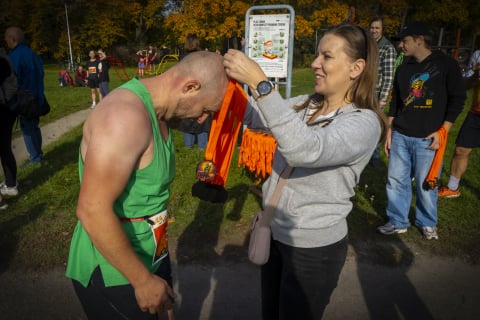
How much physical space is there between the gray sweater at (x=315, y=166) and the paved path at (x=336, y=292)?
1363mm

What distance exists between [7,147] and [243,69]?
4660mm

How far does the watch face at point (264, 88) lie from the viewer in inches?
53.7

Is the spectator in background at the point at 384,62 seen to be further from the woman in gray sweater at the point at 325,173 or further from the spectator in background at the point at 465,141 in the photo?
the woman in gray sweater at the point at 325,173

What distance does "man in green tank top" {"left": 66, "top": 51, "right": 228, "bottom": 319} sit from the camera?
1255mm

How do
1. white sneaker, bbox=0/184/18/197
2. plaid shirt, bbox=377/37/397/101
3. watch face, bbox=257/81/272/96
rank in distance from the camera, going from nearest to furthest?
watch face, bbox=257/81/272/96
white sneaker, bbox=0/184/18/197
plaid shirt, bbox=377/37/397/101

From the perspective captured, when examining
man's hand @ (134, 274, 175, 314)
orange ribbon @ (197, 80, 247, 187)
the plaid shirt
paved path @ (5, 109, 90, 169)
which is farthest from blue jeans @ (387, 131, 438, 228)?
paved path @ (5, 109, 90, 169)

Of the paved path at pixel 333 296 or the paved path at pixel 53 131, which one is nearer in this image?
the paved path at pixel 333 296

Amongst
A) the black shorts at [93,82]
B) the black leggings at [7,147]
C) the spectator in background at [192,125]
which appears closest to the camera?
the spectator in background at [192,125]

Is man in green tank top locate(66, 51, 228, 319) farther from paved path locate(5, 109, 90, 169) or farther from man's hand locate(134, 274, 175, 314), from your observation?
paved path locate(5, 109, 90, 169)

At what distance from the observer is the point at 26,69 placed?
5582mm

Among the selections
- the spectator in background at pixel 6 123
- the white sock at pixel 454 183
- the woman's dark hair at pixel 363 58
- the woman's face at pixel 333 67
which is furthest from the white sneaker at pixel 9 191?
the white sock at pixel 454 183

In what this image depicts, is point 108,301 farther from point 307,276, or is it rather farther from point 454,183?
point 454,183

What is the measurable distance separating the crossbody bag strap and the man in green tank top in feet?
1.52

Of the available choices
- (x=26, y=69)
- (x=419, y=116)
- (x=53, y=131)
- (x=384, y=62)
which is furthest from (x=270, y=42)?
(x=53, y=131)
